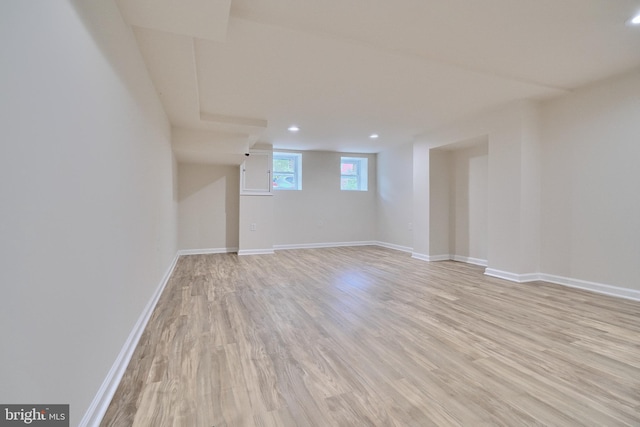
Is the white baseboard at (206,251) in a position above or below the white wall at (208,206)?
below

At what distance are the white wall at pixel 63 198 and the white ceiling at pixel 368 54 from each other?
0.70m

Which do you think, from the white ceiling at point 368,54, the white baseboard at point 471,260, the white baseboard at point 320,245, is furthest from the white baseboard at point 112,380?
the white baseboard at point 471,260

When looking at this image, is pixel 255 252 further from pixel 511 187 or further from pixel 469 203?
pixel 511 187

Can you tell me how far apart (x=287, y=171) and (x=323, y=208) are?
130 cm

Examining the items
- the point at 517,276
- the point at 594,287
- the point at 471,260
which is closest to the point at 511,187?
the point at 517,276

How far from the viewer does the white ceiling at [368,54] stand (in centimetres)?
200

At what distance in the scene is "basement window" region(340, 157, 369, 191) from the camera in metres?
7.46

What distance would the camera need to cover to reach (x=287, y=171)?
698 centimetres

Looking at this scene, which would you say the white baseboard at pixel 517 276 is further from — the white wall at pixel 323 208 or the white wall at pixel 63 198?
the white wall at pixel 63 198

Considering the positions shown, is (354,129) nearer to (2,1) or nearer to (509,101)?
(509,101)

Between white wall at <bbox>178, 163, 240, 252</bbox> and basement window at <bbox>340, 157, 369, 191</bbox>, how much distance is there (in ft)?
9.01

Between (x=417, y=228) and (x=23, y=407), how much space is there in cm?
560

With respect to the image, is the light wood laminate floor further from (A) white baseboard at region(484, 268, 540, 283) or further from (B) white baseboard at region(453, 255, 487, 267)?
(B) white baseboard at region(453, 255, 487, 267)

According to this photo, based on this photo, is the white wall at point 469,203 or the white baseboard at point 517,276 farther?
the white wall at point 469,203
